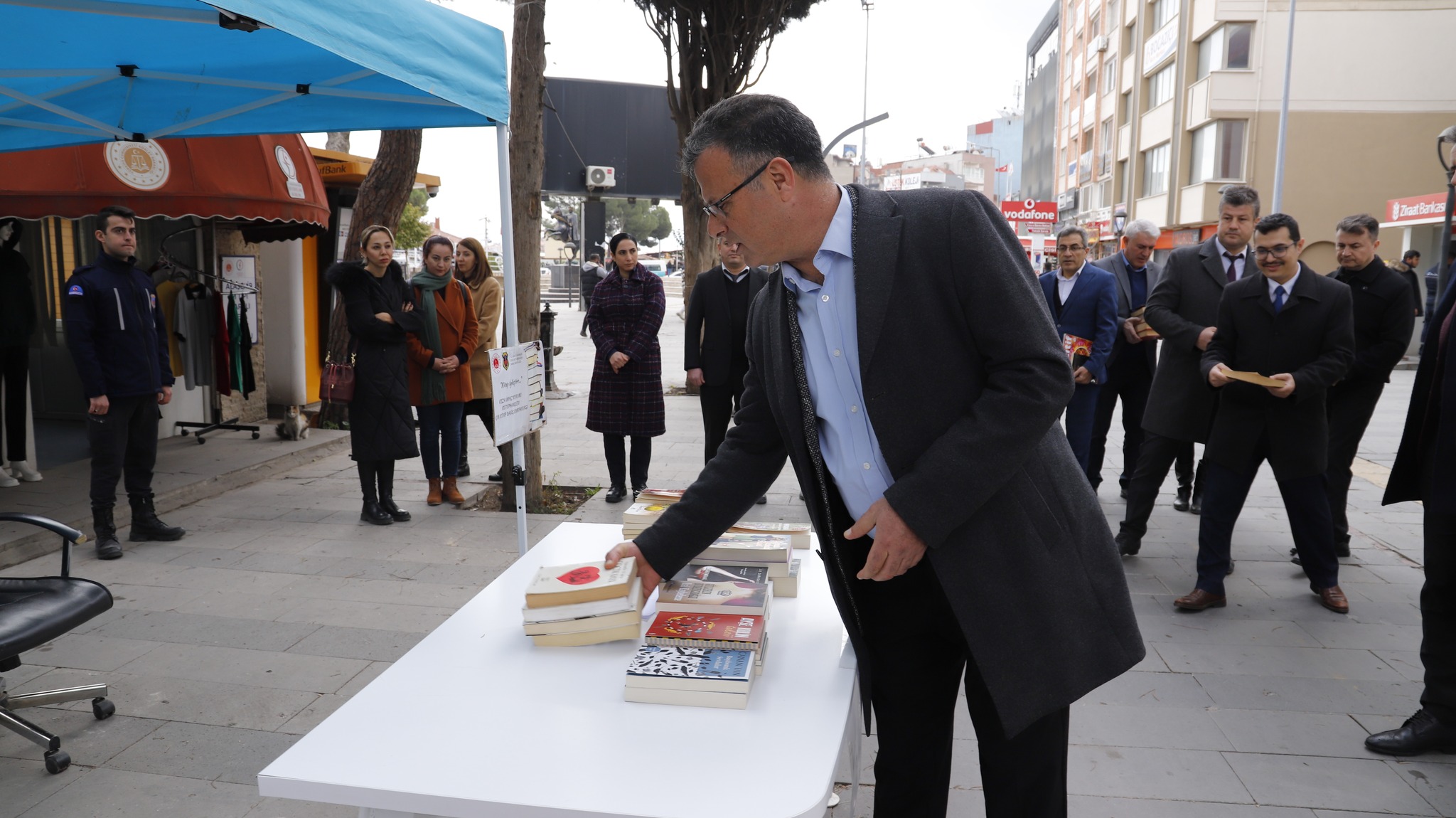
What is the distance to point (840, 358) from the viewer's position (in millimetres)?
1749

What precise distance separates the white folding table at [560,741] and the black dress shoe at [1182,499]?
5598 millimetres

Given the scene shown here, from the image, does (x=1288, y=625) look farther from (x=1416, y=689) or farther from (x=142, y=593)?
(x=142, y=593)

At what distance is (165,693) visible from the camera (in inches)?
148

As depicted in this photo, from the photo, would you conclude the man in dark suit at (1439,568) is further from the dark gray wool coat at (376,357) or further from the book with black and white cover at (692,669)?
the dark gray wool coat at (376,357)

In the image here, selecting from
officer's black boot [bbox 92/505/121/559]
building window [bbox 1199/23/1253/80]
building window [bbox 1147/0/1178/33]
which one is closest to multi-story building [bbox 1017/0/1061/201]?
building window [bbox 1147/0/1178/33]

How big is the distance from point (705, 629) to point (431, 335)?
5359 mm

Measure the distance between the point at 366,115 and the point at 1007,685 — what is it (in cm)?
419

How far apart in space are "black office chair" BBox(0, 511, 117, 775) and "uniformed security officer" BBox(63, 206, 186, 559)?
87.0 inches

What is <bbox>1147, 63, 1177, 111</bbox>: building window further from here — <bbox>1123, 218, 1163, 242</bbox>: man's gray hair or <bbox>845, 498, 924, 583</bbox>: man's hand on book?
<bbox>845, 498, 924, 583</bbox>: man's hand on book

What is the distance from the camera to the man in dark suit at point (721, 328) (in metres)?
6.66

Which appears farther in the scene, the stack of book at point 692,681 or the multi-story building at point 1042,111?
the multi-story building at point 1042,111

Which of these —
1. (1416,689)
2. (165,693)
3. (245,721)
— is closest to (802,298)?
(245,721)

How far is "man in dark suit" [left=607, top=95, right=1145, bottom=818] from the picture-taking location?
1.61m

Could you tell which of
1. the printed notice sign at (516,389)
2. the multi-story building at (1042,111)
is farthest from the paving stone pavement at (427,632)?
the multi-story building at (1042,111)
